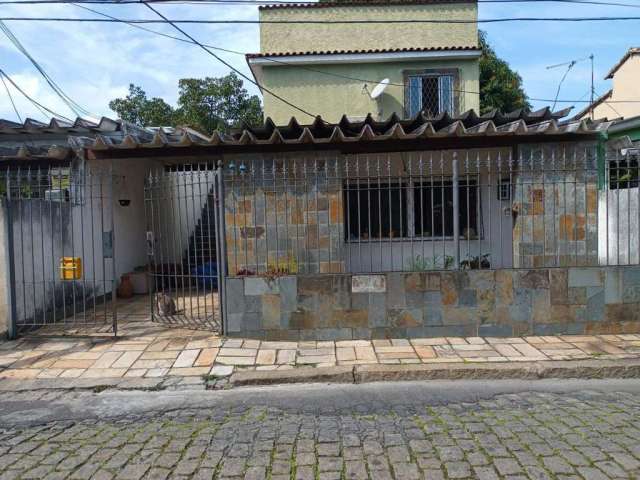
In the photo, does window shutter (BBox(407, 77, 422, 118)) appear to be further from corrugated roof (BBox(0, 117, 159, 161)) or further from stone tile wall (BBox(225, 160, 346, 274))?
corrugated roof (BBox(0, 117, 159, 161))

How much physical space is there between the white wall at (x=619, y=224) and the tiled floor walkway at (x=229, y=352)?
5.34 ft

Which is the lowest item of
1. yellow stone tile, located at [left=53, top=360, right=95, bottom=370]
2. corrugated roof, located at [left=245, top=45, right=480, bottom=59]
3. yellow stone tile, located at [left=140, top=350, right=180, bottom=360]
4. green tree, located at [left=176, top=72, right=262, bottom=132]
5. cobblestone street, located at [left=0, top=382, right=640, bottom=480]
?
cobblestone street, located at [left=0, top=382, right=640, bottom=480]

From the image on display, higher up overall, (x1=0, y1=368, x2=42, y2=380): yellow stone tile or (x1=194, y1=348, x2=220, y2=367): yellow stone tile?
(x1=194, y1=348, x2=220, y2=367): yellow stone tile

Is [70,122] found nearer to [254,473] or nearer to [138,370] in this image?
[138,370]

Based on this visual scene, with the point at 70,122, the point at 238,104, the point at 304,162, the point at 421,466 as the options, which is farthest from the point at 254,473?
the point at 238,104

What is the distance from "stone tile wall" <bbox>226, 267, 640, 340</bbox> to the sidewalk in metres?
0.16

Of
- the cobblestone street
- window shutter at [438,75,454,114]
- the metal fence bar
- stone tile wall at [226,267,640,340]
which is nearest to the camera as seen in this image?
the cobblestone street

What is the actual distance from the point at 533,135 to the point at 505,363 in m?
3.27

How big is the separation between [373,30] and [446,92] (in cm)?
234

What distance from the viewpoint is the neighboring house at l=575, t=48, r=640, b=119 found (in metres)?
16.5

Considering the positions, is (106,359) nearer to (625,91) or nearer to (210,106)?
(625,91)

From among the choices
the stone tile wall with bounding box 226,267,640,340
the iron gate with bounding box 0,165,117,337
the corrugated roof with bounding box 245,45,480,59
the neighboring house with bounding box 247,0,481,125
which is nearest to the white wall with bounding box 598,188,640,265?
the stone tile wall with bounding box 226,267,640,340

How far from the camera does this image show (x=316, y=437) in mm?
3648

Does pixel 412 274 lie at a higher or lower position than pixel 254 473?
higher
